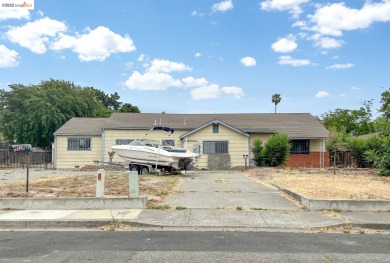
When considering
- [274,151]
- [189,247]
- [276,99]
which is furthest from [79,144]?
[276,99]

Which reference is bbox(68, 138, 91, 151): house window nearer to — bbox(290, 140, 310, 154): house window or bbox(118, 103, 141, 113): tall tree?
bbox(290, 140, 310, 154): house window

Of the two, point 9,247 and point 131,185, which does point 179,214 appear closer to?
point 131,185

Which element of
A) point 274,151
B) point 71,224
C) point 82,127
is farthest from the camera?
point 82,127

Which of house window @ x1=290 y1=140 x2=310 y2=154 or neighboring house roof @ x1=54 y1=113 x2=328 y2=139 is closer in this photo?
neighboring house roof @ x1=54 y1=113 x2=328 y2=139

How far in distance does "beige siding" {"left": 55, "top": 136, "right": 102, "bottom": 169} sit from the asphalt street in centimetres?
2227

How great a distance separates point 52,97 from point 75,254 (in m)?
40.3

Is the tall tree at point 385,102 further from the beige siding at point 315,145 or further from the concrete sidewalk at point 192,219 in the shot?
the concrete sidewalk at point 192,219

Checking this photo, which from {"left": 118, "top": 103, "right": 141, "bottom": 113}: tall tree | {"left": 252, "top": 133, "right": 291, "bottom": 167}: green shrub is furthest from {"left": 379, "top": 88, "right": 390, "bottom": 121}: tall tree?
{"left": 118, "top": 103, "right": 141, "bottom": 113}: tall tree

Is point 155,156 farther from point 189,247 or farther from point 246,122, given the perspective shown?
point 189,247

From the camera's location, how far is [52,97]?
43406mm

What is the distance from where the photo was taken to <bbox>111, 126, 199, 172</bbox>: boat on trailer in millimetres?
21234

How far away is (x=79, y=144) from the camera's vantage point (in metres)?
29.9

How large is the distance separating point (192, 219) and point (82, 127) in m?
24.1

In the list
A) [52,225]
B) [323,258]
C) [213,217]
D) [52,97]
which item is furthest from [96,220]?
[52,97]
